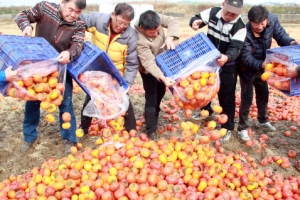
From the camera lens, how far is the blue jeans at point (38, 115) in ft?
11.3

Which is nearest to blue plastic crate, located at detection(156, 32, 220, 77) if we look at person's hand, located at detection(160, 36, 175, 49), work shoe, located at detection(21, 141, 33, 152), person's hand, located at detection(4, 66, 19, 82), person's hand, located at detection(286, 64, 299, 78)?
person's hand, located at detection(160, 36, 175, 49)

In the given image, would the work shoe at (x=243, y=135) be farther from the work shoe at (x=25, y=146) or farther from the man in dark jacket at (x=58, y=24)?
the work shoe at (x=25, y=146)

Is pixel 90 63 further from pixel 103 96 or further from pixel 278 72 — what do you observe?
pixel 278 72

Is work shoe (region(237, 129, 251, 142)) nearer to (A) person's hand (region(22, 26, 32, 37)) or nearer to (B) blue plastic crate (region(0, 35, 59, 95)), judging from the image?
(B) blue plastic crate (region(0, 35, 59, 95))

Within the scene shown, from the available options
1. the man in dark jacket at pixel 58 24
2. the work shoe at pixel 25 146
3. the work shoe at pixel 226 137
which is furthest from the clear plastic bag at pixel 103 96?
the work shoe at pixel 226 137

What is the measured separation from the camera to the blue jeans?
11.3ft

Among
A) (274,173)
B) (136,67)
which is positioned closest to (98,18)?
(136,67)

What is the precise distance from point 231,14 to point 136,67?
1.32 metres

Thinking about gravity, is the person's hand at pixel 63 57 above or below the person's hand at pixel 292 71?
above

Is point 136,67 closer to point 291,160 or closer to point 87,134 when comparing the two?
point 87,134

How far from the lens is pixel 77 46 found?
3.09 m

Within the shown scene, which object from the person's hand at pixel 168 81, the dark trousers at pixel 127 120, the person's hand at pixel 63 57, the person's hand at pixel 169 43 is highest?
the person's hand at pixel 169 43

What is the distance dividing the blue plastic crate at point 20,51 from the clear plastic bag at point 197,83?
140cm

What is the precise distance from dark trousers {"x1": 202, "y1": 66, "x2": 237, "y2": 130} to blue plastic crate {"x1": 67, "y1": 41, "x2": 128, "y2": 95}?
54.2 inches
